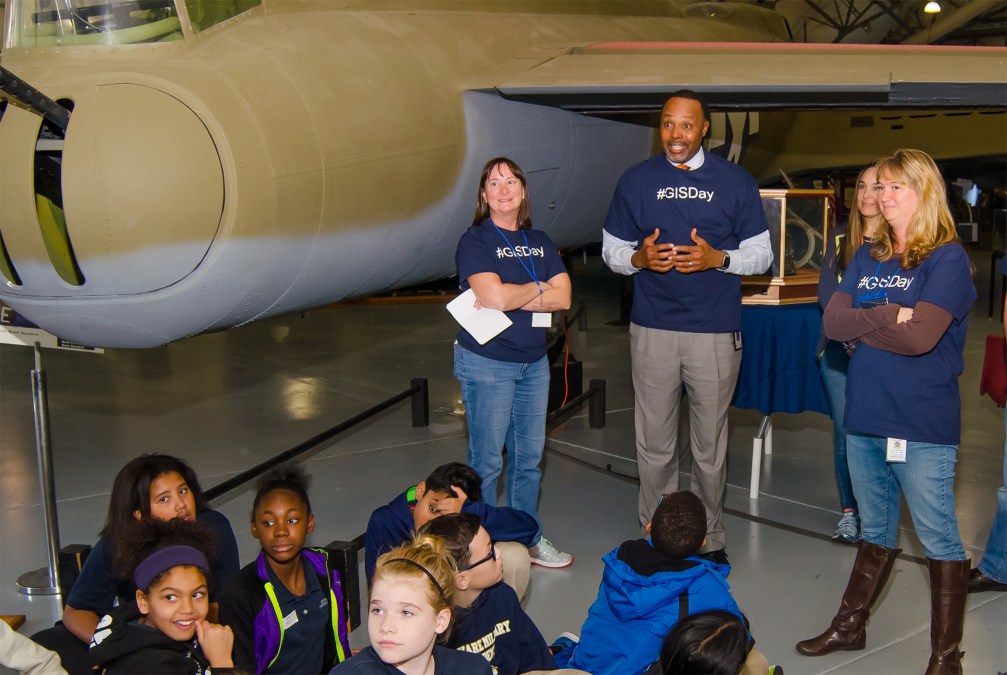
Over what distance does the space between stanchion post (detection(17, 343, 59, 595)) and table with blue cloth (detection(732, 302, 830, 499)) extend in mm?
3609

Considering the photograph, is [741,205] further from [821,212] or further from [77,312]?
[77,312]

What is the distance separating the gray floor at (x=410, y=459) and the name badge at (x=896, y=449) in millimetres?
873

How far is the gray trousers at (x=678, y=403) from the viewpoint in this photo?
188 inches

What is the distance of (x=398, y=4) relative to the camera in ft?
18.4

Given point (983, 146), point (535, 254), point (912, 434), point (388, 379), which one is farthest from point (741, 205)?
point (983, 146)

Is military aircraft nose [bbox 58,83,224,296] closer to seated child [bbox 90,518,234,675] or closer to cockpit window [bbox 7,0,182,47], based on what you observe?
cockpit window [bbox 7,0,182,47]

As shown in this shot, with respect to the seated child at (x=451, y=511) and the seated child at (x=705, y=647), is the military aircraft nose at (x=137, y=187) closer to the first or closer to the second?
the seated child at (x=451, y=511)

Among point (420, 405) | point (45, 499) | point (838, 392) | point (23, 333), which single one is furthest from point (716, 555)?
point (23, 333)

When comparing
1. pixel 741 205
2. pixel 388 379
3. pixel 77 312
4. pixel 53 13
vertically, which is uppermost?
pixel 53 13

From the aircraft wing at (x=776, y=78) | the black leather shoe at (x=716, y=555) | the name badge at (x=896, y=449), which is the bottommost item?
the black leather shoe at (x=716, y=555)

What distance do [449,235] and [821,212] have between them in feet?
7.78

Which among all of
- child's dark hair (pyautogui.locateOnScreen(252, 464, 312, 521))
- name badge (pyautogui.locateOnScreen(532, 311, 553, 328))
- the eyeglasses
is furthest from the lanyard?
the eyeglasses

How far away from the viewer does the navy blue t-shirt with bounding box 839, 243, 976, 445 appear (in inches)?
144

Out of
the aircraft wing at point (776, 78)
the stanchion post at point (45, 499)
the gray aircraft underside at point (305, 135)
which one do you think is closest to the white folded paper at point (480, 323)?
the gray aircraft underside at point (305, 135)
